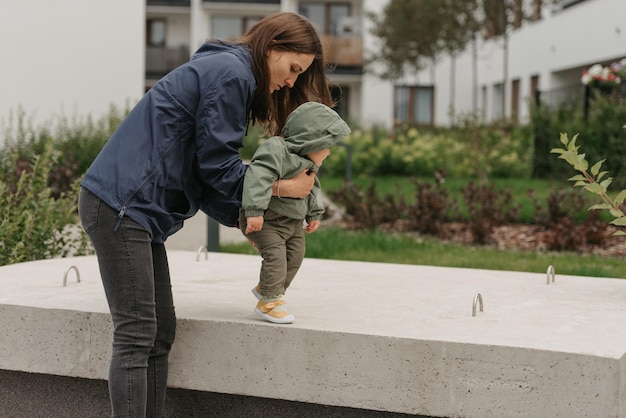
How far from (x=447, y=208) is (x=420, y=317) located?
21.3 ft

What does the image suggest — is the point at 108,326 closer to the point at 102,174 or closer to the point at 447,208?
the point at 102,174

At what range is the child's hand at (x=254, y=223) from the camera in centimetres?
350

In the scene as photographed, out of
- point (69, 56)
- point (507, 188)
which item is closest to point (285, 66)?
point (507, 188)

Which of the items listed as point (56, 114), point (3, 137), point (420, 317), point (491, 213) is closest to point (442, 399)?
point (420, 317)

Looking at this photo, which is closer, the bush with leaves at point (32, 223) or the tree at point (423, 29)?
the bush with leaves at point (32, 223)

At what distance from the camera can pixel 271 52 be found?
11.8ft

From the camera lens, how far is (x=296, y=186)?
12.0 ft

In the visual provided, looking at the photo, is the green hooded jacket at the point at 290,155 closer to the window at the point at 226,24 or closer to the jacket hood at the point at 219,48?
the jacket hood at the point at 219,48

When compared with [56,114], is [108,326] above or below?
below

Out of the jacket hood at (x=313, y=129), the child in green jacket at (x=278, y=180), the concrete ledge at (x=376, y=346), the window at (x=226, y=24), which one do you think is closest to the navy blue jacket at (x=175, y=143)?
the child in green jacket at (x=278, y=180)

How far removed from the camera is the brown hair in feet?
11.7

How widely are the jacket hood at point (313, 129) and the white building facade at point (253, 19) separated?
152 mm

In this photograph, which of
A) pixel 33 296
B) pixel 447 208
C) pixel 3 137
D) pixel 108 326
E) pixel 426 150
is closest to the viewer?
pixel 108 326

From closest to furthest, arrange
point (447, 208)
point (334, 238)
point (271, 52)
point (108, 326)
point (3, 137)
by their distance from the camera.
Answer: point (271, 52), point (108, 326), point (334, 238), point (447, 208), point (3, 137)
